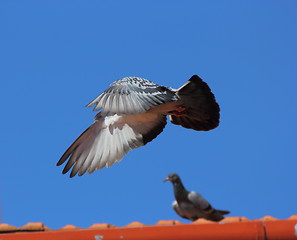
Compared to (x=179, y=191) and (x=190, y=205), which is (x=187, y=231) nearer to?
(x=190, y=205)

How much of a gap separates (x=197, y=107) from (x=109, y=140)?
65.1 inches

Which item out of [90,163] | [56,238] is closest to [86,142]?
[90,163]

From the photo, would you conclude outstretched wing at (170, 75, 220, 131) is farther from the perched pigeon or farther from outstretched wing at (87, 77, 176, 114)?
the perched pigeon

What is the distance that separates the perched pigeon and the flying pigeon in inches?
45.5

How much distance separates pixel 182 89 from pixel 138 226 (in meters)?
5.15

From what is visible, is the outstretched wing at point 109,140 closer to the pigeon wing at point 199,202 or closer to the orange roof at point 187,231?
the pigeon wing at point 199,202

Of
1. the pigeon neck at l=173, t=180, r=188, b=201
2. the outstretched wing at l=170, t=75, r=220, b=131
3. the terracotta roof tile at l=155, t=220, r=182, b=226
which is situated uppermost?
the outstretched wing at l=170, t=75, r=220, b=131

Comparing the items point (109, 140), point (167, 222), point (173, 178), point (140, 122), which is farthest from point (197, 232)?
point (140, 122)

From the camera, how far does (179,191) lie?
Result: 10297mm

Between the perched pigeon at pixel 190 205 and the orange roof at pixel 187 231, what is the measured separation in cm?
354

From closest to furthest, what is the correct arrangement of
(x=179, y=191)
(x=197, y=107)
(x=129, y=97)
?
1. (x=129, y=97)
2. (x=179, y=191)
3. (x=197, y=107)

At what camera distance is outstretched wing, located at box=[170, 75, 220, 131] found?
34.7 ft

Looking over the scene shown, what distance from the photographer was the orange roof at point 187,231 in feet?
17.5

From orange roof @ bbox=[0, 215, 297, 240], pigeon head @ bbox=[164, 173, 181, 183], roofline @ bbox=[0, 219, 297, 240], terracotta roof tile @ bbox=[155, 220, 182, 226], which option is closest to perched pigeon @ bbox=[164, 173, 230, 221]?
pigeon head @ bbox=[164, 173, 181, 183]
